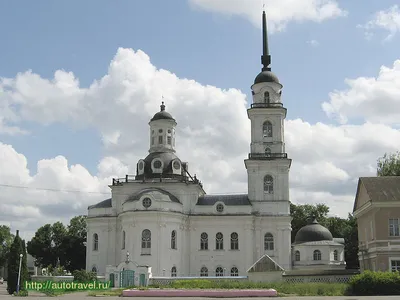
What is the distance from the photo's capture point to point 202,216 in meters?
58.3

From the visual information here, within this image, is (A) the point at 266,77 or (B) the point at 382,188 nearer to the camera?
(B) the point at 382,188

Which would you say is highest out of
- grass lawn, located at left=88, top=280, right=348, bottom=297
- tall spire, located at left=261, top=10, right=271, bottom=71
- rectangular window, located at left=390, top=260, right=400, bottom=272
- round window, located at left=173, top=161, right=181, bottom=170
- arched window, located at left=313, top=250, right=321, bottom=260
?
tall spire, located at left=261, top=10, right=271, bottom=71

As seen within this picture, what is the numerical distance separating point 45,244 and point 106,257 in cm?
2656

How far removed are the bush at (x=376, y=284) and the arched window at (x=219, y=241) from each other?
2636cm

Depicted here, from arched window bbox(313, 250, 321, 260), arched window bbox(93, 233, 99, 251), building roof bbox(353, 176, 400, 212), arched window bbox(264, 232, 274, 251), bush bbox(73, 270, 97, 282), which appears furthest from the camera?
arched window bbox(313, 250, 321, 260)

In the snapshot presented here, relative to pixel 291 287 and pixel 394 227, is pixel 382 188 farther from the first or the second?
pixel 291 287

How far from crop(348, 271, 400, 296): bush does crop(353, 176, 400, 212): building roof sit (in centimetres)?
835

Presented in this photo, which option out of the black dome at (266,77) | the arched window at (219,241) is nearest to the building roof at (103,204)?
the arched window at (219,241)

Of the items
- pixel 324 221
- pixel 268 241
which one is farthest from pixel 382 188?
pixel 324 221

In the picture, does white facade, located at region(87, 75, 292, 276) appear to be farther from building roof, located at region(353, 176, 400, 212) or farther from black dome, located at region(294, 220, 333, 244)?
building roof, located at region(353, 176, 400, 212)

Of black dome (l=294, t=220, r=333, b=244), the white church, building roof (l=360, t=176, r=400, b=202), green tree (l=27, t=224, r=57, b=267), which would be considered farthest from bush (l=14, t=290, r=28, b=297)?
green tree (l=27, t=224, r=57, b=267)

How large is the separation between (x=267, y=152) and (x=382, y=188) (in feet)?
66.0

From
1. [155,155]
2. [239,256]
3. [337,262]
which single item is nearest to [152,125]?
[155,155]

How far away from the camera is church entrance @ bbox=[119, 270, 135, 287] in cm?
4850
